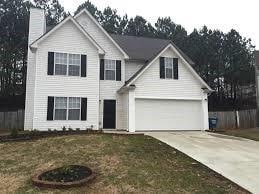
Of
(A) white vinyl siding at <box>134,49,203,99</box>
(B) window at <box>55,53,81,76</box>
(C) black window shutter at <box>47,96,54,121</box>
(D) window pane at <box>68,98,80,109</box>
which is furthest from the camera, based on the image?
(A) white vinyl siding at <box>134,49,203,99</box>

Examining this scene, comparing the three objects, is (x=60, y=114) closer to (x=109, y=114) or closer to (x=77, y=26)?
(x=109, y=114)

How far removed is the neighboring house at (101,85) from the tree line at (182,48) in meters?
17.4

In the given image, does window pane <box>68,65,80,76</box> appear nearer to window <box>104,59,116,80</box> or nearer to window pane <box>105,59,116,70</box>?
window <box>104,59,116,80</box>

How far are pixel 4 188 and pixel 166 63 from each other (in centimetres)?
1528

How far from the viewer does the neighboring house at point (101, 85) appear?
20547 millimetres

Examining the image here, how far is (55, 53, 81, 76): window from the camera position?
20922mm

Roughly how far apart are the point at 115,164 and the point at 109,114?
1116 centimetres

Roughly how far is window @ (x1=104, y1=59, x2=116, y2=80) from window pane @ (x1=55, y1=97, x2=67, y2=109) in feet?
12.4

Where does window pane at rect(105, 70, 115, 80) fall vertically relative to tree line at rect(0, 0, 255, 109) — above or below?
below

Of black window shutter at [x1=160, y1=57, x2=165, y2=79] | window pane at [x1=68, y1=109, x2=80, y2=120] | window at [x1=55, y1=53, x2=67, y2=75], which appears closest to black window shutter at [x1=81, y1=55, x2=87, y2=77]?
window at [x1=55, y1=53, x2=67, y2=75]

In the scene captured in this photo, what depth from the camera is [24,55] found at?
39656mm

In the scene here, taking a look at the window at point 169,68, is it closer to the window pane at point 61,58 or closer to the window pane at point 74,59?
the window pane at point 74,59

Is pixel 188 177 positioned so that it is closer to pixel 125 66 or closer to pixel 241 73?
pixel 125 66

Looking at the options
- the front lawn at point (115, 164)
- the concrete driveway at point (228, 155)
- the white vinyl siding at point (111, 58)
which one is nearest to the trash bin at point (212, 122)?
the concrete driveway at point (228, 155)
